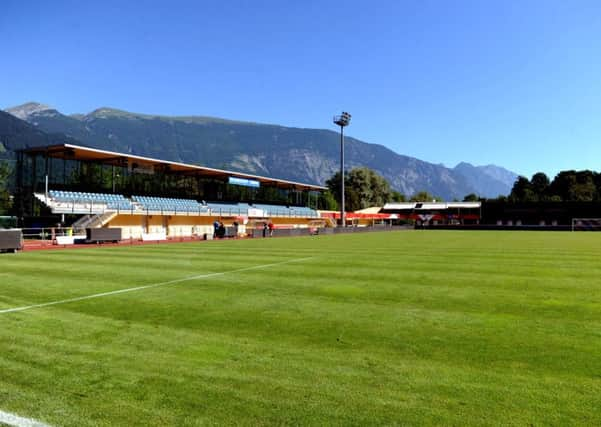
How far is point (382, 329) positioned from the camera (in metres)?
6.11

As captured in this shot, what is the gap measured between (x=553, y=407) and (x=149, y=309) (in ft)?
20.3

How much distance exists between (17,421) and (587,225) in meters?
79.8

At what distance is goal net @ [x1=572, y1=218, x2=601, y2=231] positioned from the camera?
64.5m

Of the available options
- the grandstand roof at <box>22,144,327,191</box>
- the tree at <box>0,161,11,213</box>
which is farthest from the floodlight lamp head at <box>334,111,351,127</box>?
the tree at <box>0,161,11,213</box>

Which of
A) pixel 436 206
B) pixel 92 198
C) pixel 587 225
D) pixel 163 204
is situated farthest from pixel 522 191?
pixel 92 198

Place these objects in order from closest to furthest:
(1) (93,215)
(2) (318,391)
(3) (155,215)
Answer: (2) (318,391) → (1) (93,215) → (3) (155,215)

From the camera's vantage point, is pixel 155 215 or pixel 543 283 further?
Result: pixel 155 215

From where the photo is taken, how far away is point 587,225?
6756cm

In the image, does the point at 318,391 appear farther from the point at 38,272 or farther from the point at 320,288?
the point at 38,272

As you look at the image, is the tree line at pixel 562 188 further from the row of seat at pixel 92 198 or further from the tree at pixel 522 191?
the row of seat at pixel 92 198

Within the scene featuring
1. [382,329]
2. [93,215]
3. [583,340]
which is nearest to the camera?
[583,340]

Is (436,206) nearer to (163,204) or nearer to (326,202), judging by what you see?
(326,202)

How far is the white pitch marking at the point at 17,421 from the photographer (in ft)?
11.0

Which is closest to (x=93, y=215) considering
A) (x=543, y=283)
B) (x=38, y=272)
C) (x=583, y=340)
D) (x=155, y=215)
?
(x=155, y=215)
